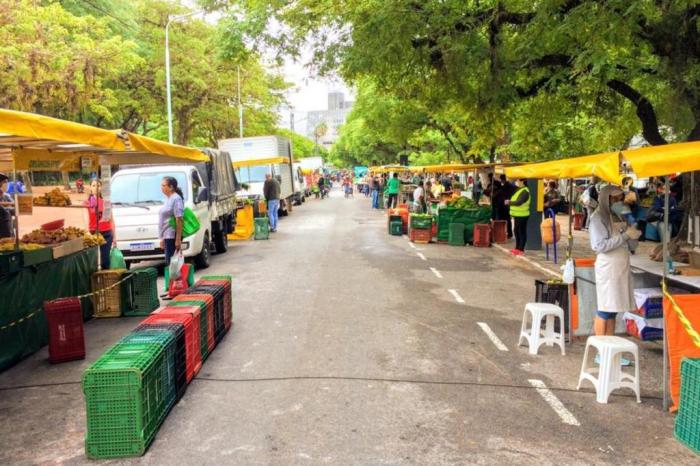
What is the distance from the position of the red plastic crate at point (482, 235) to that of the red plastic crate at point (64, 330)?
12.6 meters

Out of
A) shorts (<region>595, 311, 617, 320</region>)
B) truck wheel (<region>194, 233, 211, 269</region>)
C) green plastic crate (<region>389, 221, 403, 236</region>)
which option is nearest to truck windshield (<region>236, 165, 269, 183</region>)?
green plastic crate (<region>389, 221, 403, 236</region>)

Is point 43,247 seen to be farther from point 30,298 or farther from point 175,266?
point 175,266

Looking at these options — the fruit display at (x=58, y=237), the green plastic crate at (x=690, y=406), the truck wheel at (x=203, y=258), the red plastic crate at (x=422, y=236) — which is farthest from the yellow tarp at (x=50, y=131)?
the red plastic crate at (x=422, y=236)

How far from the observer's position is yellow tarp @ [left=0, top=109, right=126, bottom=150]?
468 centimetres

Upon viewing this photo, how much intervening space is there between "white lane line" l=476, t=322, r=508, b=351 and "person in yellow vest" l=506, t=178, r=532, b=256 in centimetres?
700

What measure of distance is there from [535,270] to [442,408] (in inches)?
334

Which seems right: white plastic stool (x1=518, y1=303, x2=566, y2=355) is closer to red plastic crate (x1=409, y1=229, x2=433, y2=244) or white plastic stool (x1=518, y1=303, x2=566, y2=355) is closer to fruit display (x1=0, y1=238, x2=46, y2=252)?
fruit display (x1=0, y1=238, x2=46, y2=252)

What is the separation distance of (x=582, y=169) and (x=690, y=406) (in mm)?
2504

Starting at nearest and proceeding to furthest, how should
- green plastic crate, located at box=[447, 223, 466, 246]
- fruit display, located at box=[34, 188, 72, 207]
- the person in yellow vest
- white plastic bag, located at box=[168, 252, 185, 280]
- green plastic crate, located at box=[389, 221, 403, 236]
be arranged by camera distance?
white plastic bag, located at box=[168, 252, 185, 280]
fruit display, located at box=[34, 188, 72, 207]
the person in yellow vest
green plastic crate, located at box=[447, 223, 466, 246]
green plastic crate, located at box=[389, 221, 403, 236]

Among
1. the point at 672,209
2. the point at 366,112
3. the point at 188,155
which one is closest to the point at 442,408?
the point at 188,155

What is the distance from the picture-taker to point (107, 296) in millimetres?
8852

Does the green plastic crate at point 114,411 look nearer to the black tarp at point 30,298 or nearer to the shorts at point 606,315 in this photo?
the black tarp at point 30,298

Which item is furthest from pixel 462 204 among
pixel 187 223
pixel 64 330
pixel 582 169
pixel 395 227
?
pixel 64 330

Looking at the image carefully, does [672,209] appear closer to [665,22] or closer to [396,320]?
[665,22]
